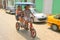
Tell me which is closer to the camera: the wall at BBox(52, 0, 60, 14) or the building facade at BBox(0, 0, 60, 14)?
the wall at BBox(52, 0, 60, 14)

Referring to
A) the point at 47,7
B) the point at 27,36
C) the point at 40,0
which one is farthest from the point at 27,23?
the point at 40,0

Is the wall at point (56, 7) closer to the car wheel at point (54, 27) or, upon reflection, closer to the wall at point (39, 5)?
the wall at point (39, 5)

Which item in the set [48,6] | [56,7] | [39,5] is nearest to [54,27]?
[56,7]

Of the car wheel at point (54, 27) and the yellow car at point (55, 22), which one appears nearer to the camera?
the yellow car at point (55, 22)

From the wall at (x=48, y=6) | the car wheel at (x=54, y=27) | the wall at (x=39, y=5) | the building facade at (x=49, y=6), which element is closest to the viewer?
the car wheel at (x=54, y=27)

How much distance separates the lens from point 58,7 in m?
17.2

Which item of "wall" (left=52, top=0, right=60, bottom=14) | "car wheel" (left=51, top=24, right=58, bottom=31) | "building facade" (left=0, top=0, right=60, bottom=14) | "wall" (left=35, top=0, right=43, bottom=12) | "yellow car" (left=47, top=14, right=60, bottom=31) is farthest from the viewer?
"wall" (left=35, top=0, right=43, bottom=12)

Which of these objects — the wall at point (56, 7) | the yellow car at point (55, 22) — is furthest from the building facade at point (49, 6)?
the yellow car at point (55, 22)

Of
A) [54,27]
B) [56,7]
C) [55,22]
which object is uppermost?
[56,7]

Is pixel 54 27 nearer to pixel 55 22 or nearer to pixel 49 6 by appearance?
pixel 55 22

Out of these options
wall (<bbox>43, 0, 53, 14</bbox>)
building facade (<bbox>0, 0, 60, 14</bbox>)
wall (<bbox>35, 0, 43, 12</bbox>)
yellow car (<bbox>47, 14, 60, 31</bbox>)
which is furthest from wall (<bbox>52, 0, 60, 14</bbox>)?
yellow car (<bbox>47, 14, 60, 31</bbox>)

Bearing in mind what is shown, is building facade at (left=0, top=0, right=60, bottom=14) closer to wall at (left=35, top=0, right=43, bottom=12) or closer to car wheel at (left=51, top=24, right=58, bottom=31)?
wall at (left=35, top=0, right=43, bottom=12)

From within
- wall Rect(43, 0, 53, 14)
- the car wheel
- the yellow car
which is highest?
wall Rect(43, 0, 53, 14)

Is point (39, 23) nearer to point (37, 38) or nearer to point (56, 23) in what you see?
point (56, 23)
